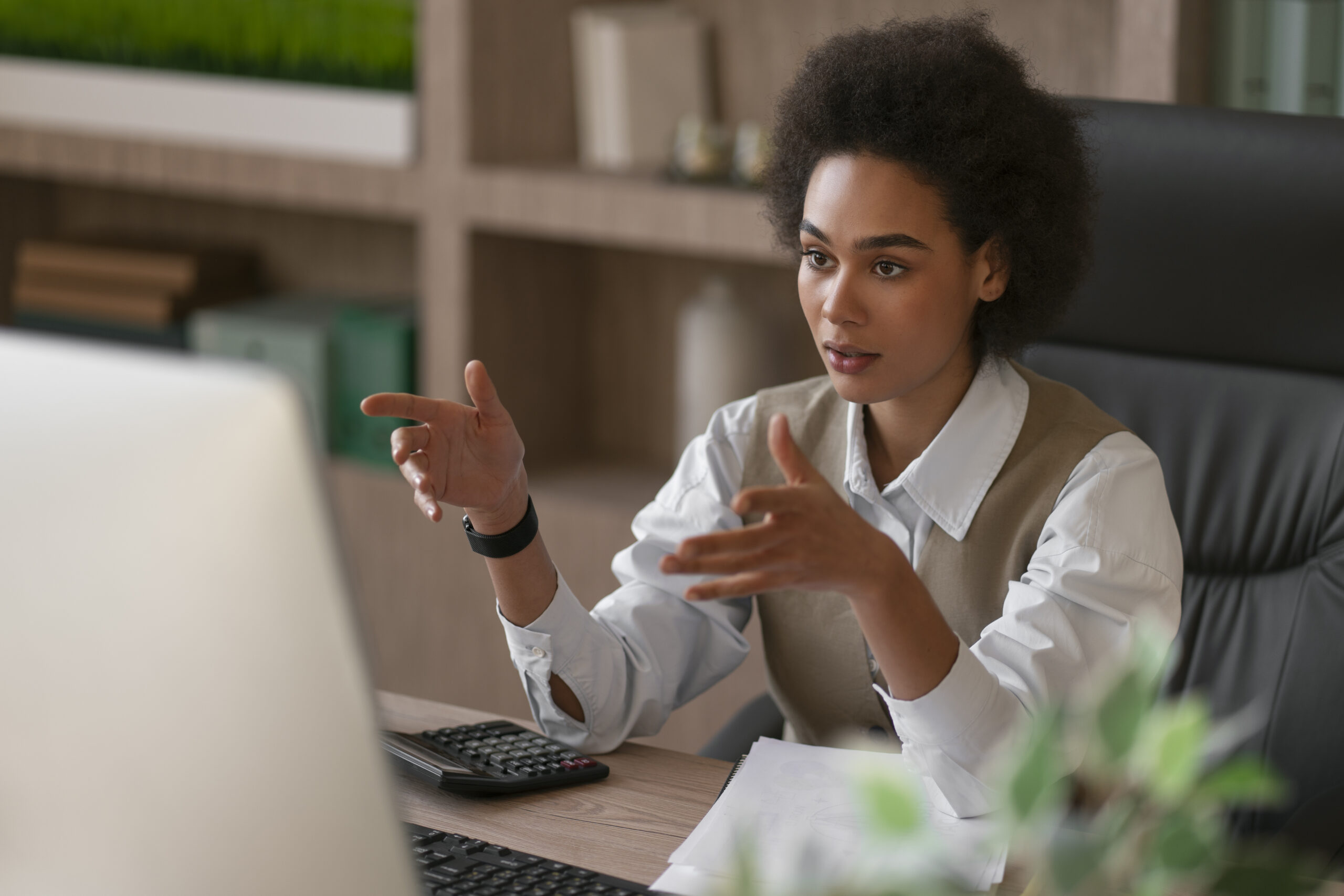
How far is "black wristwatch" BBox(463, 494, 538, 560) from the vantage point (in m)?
1.13

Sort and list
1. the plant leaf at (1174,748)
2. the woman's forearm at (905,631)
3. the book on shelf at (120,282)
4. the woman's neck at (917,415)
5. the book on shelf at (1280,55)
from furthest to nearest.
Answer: the book on shelf at (120,282)
the book on shelf at (1280,55)
the woman's neck at (917,415)
the woman's forearm at (905,631)
the plant leaf at (1174,748)

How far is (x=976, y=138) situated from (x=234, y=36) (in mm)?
1719

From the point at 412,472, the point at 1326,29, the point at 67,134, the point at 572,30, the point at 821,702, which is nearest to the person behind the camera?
the point at 412,472

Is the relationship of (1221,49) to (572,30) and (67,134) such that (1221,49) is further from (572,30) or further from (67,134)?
(67,134)

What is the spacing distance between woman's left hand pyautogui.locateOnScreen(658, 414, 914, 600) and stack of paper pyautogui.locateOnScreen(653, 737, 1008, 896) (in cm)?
11

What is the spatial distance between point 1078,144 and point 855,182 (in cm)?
23

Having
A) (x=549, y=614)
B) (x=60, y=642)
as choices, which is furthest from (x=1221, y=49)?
(x=60, y=642)

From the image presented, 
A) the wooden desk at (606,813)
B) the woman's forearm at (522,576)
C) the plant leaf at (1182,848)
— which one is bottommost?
the wooden desk at (606,813)

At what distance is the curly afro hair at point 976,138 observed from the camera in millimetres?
1174

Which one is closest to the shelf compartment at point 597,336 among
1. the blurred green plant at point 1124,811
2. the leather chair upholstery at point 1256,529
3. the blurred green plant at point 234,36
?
the blurred green plant at point 234,36

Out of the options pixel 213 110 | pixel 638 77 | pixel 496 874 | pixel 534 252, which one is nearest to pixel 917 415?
pixel 496 874

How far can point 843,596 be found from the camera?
3.73 ft

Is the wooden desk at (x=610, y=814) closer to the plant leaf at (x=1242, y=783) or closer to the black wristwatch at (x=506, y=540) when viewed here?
the black wristwatch at (x=506, y=540)

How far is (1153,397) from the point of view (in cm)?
141
